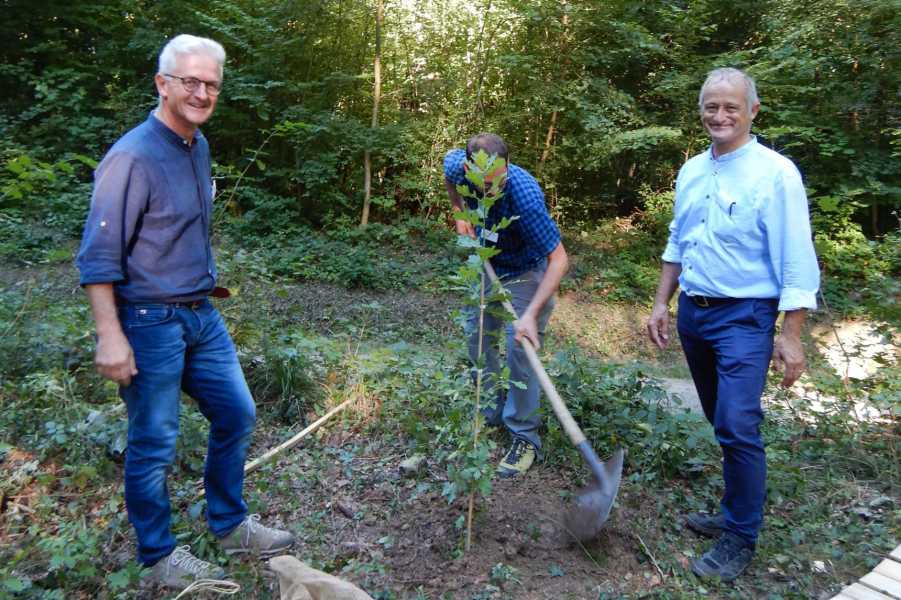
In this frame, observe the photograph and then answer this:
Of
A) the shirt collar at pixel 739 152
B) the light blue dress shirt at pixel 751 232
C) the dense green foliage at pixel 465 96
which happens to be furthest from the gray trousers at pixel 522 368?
the dense green foliage at pixel 465 96

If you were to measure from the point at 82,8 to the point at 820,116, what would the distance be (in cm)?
1217

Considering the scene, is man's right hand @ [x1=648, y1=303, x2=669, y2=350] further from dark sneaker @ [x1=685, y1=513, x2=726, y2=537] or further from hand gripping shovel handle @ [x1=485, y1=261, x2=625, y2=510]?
dark sneaker @ [x1=685, y1=513, x2=726, y2=537]

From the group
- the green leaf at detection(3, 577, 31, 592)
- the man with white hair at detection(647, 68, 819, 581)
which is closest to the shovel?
the man with white hair at detection(647, 68, 819, 581)

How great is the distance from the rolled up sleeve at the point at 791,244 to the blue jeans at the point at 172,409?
2.17 meters

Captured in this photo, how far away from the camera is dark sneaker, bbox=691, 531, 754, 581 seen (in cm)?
253

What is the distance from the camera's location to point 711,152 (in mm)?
2752

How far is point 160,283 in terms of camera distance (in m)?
2.23

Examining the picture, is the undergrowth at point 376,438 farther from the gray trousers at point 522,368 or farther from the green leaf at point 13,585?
the gray trousers at point 522,368

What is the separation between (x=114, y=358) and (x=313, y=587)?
3.28 feet

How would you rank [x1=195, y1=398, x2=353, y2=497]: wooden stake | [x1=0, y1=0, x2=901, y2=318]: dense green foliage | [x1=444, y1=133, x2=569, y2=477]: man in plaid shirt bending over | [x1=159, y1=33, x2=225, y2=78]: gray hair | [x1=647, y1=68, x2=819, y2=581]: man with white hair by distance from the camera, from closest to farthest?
[x1=159, y1=33, x2=225, y2=78]: gray hair
[x1=647, y1=68, x2=819, y2=581]: man with white hair
[x1=444, y1=133, x2=569, y2=477]: man in plaid shirt bending over
[x1=195, y1=398, x2=353, y2=497]: wooden stake
[x1=0, y1=0, x2=901, y2=318]: dense green foliage

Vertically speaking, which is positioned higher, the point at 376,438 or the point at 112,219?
the point at 112,219

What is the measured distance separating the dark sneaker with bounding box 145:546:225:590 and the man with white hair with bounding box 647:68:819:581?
6.33 feet

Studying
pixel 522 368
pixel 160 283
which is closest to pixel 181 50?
pixel 160 283

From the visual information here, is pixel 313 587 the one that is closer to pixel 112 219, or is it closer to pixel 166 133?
pixel 112 219
